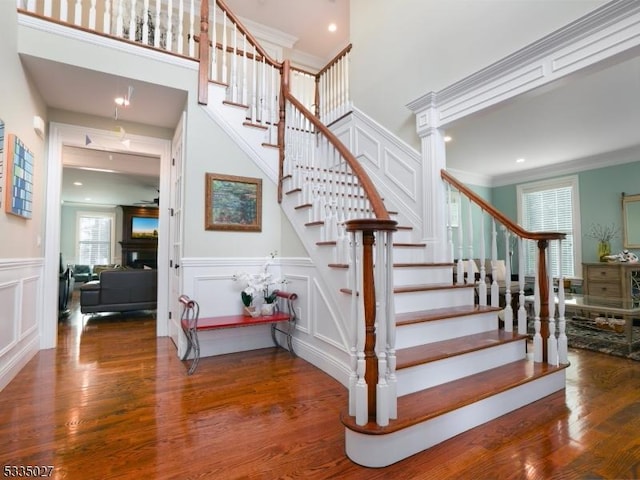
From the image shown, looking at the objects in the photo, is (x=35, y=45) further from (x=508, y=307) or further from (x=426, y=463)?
(x=508, y=307)

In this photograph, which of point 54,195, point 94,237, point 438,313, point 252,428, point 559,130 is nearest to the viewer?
point 252,428

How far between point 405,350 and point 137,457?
Answer: 165 cm

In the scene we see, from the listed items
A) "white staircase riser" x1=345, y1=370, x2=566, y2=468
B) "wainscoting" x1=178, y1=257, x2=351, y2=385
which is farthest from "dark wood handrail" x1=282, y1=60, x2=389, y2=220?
"white staircase riser" x1=345, y1=370, x2=566, y2=468

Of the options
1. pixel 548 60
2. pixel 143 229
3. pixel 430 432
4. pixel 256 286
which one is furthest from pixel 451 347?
pixel 143 229

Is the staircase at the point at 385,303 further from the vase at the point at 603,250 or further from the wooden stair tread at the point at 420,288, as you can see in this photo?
the vase at the point at 603,250

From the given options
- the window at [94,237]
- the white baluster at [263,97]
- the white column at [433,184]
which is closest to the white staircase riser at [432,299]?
the white column at [433,184]

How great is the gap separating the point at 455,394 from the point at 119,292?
5.13 metres

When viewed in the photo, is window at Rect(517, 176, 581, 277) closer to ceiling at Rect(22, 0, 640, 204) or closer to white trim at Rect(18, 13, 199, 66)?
ceiling at Rect(22, 0, 640, 204)

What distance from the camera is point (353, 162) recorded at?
2.47 metres

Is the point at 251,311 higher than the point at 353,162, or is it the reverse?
the point at 353,162

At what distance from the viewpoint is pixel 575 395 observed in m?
2.35

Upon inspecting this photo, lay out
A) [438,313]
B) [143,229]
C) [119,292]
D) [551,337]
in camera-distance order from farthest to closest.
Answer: [143,229] < [119,292] < [438,313] < [551,337]

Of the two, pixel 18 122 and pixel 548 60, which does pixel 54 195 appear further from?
pixel 548 60

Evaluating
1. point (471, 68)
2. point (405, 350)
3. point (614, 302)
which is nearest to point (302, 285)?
point (405, 350)
